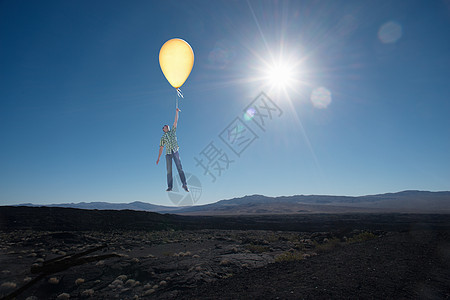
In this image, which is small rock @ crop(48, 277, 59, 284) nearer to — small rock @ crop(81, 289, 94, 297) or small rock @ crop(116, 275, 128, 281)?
small rock @ crop(81, 289, 94, 297)

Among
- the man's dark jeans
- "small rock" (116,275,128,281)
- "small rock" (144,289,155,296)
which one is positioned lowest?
"small rock" (144,289,155,296)

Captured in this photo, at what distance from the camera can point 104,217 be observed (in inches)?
1558

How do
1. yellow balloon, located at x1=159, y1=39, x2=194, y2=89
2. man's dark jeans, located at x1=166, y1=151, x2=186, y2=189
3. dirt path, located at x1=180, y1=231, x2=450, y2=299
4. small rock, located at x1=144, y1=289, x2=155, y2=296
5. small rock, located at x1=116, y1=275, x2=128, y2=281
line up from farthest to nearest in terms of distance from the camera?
small rock, located at x1=116, y1=275, x2=128, y2=281, small rock, located at x1=144, y1=289, x2=155, y2=296, dirt path, located at x1=180, y1=231, x2=450, y2=299, yellow balloon, located at x1=159, y1=39, x2=194, y2=89, man's dark jeans, located at x1=166, y1=151, x2=186, y2=189

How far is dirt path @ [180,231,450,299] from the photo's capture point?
8273 mm

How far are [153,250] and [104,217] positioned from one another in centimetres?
2441

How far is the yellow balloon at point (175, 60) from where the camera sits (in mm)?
6281

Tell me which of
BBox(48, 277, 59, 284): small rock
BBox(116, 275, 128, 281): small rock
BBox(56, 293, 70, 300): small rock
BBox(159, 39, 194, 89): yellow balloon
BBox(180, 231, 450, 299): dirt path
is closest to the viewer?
BBox(159, 39, 194, 89): yellow balloon

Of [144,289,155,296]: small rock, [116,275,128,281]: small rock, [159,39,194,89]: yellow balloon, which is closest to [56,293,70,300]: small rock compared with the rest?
[116,275,128,281]: small rock

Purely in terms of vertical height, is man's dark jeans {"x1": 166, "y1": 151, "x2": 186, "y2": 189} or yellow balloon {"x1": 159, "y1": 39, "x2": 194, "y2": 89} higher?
yellow balloon {"x1": 159, "y1": 39, "x2": 194, "y2": 89}

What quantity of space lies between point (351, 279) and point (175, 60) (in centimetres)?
1040

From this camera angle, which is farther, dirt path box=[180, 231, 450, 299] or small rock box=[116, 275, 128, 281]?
small rock box=[116, 275, 128, 281]

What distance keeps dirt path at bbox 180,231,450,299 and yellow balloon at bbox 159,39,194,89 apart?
811 centimetres

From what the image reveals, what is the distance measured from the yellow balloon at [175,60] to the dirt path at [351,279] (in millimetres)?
8111

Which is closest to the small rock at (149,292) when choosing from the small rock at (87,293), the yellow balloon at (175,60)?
the small rock at (87,293)
